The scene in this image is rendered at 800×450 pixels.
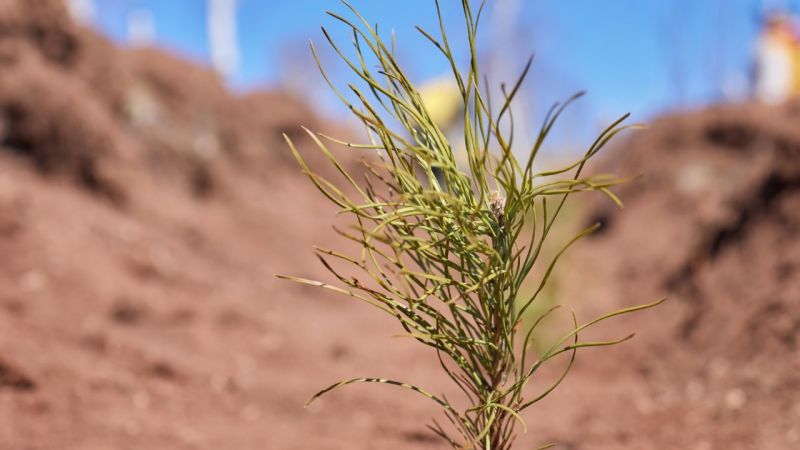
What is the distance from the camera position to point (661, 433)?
8.91ft

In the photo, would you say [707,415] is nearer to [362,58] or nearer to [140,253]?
[362,58]

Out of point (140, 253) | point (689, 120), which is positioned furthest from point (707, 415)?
point (689, 120)

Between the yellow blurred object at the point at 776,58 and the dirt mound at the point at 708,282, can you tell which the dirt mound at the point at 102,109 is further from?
the yellow blurred object at the point at 776,58

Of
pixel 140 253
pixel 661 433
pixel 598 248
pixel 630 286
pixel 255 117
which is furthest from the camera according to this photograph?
pixel 255 117

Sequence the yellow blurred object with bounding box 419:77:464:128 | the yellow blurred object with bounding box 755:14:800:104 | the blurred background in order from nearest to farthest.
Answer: the blurred background, the yellow blurred object with bounding box 755:14:800:104, the yellow blurred object with bounding box 419:77:464:128

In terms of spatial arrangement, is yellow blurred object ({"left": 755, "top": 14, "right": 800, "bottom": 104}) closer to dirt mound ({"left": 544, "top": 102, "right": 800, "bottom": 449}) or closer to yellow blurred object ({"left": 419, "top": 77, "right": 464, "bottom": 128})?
dirt mound ({"left": 544, "top": 102, "right": 800, "bottom": 449})

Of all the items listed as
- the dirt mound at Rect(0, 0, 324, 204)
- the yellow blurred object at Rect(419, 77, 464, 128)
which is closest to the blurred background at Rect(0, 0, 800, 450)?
the dirt mound at Rect(0, 0, 324, 204)

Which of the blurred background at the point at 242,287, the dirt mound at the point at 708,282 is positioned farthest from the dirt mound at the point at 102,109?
the dirt mound at the point at 708,282

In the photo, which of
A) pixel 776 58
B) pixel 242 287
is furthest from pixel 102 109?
pixel 776 58

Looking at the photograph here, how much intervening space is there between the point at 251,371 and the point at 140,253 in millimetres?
1617

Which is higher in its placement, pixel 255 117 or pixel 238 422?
pixel 255 117

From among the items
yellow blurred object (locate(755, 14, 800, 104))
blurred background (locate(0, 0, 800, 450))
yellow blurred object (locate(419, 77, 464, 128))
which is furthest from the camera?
yellow blurred object (locate(419, 77, 464, 128))

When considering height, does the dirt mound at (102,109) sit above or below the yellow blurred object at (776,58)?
below

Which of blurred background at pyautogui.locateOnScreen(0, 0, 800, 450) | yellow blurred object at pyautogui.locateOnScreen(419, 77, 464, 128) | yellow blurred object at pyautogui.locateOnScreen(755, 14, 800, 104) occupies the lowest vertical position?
blurred background at pyautogui.locateOnScreen(0, 0, 800, 450)
